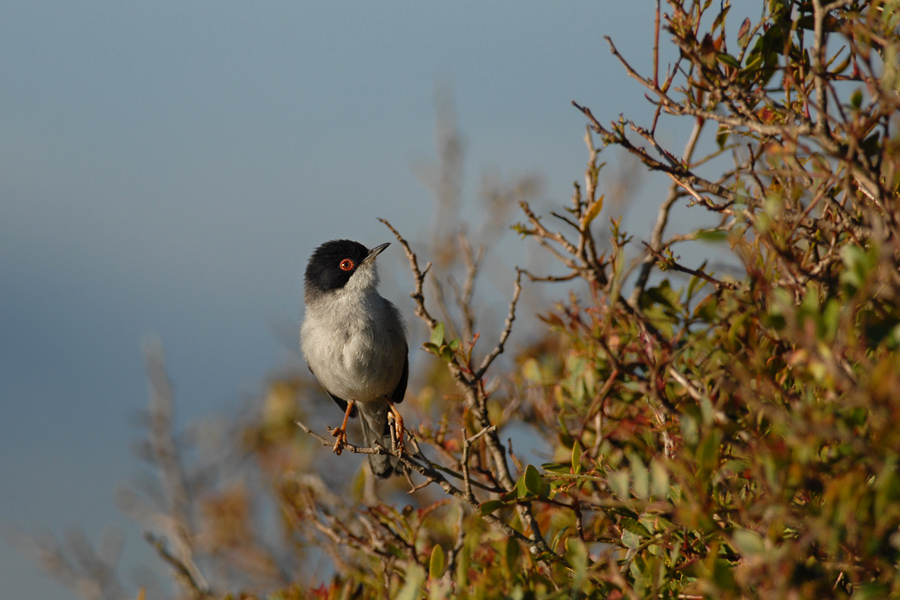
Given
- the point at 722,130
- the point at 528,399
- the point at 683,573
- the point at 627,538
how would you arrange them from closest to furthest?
the point at 683,573, the point at 627,538, the point at 722,130, the point at 528,399

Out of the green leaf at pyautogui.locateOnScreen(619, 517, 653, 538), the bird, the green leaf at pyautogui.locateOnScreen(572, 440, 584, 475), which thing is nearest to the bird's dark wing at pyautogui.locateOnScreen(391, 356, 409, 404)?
the bird

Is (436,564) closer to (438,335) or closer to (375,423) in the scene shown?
(438,335)

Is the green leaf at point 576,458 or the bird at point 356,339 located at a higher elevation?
the bird at point 356,339

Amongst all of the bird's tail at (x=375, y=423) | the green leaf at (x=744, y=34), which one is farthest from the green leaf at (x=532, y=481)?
the bird's tail at (x=375, y=423)

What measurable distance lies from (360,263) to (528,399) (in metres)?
2.14

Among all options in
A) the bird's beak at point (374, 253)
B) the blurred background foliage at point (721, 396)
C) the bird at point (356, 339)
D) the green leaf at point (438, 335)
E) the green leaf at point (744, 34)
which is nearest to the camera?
the blurred background foliage at point (721, 396)

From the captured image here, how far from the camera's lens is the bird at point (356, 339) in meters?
5.36

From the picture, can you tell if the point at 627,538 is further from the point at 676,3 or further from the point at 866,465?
the point at 676,3

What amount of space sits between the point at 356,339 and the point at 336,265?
0.98 meters

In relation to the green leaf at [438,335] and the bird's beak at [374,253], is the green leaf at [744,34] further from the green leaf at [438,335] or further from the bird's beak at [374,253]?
the bird's beak at [374,253]

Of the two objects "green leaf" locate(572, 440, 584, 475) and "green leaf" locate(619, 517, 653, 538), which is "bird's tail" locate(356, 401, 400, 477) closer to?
"green leaf" locate(572, 440, 584, 475)

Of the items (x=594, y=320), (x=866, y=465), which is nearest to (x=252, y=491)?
(x=594, y=320)

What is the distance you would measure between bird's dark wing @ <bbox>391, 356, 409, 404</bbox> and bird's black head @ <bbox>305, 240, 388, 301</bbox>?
2.38ft

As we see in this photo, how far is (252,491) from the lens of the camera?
23.7 ft
